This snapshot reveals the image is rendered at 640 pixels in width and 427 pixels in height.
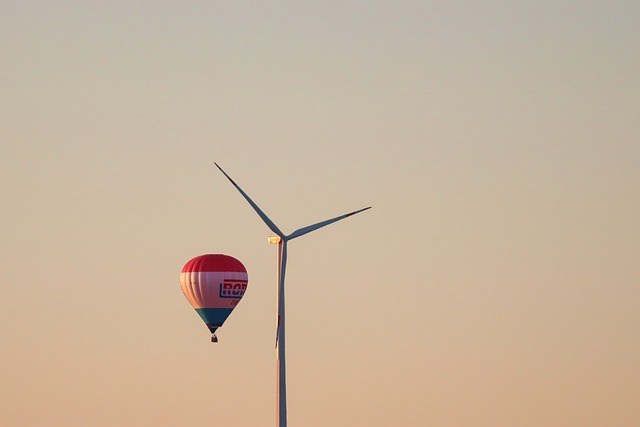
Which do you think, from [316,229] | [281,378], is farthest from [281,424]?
[316,229]

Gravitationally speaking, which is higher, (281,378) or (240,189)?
(240,189)

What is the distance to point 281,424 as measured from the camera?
619ft

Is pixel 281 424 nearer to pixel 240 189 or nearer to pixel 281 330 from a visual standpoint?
pixel 281 330

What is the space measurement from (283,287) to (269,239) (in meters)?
3.96

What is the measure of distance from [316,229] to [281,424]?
15.5 metres

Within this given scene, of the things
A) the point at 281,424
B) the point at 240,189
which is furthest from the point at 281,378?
the point at 240,189

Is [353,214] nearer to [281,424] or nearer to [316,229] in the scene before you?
[316,229]

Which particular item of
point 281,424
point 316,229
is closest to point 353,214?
point 316,229

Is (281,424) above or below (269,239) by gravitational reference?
below

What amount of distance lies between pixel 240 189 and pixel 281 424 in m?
19.2

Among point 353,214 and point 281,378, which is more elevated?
point 353,214

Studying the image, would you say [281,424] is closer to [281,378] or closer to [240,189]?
[281,378]

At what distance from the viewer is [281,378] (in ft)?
620

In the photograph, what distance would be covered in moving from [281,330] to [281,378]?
3.81 metres
